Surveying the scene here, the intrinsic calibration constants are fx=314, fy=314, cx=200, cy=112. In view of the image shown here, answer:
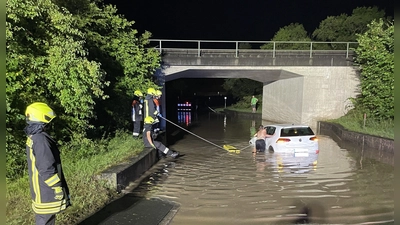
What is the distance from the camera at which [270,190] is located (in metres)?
7.51

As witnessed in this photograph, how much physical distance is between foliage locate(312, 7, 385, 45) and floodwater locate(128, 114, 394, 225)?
21770mm

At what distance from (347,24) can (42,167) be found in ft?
105

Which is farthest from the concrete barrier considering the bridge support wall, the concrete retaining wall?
the bridge support wall

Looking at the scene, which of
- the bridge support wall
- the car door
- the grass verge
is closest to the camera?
the grass verge

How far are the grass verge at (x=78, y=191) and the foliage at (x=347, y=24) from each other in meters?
27.7

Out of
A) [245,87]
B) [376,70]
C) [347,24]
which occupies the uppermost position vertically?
[347,24]

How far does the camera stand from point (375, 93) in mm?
16219

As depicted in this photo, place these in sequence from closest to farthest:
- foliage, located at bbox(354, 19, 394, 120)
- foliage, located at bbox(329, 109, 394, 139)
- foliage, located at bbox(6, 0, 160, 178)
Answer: foliage, located at bbox(6, 0, 160, 178), foliage, located at bbox(329, 109, 394, 139), foliage, located at bbox(354, 19, 394, 120)

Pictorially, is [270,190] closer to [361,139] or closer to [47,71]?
[47,71]

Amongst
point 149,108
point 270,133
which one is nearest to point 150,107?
point 149,108

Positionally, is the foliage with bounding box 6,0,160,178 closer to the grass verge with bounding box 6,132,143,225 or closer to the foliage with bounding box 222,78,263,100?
the grass verge with bounding box 6,132,143,225

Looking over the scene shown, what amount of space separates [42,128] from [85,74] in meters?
4.08

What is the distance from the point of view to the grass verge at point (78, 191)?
4.74 m

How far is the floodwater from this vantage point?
5.87 m
